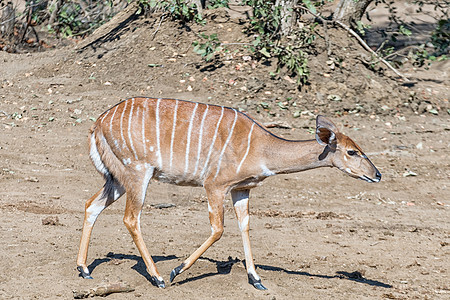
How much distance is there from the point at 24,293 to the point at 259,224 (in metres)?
3.28

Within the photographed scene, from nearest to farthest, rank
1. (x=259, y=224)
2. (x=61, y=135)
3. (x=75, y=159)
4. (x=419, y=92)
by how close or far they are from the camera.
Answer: (x=259, y=224) → (x=75, y=159) → (x=61, y=135) → (x=419, y=92)

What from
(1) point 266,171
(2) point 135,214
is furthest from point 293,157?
(2) point 135,214

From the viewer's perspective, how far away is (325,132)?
5578 mm

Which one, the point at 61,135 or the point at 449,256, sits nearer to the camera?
the point at 449,256

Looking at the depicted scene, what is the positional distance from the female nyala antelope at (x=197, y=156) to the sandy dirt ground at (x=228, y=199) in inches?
20.2

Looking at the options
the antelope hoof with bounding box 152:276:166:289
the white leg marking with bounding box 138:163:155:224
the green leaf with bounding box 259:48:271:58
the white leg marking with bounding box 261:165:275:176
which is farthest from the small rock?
the green leaf with bounding box 259:48:271:58

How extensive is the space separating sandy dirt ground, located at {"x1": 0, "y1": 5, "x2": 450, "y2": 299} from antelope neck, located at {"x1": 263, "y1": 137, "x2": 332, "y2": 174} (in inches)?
39.2

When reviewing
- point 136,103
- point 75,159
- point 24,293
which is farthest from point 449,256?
point 75,159

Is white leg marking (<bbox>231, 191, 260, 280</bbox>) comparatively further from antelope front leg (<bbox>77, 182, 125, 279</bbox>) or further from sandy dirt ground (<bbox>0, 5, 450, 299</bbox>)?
antelope front leg (<bbox>77, 182, 125, 279</bbox>)

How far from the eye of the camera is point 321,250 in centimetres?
698

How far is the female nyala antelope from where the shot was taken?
5.64 metres

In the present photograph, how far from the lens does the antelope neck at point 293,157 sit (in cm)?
570

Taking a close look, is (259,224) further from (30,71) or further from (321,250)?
(30,71)

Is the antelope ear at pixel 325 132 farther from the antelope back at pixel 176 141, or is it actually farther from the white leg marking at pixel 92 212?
the white leg marking at pixel 92 212
